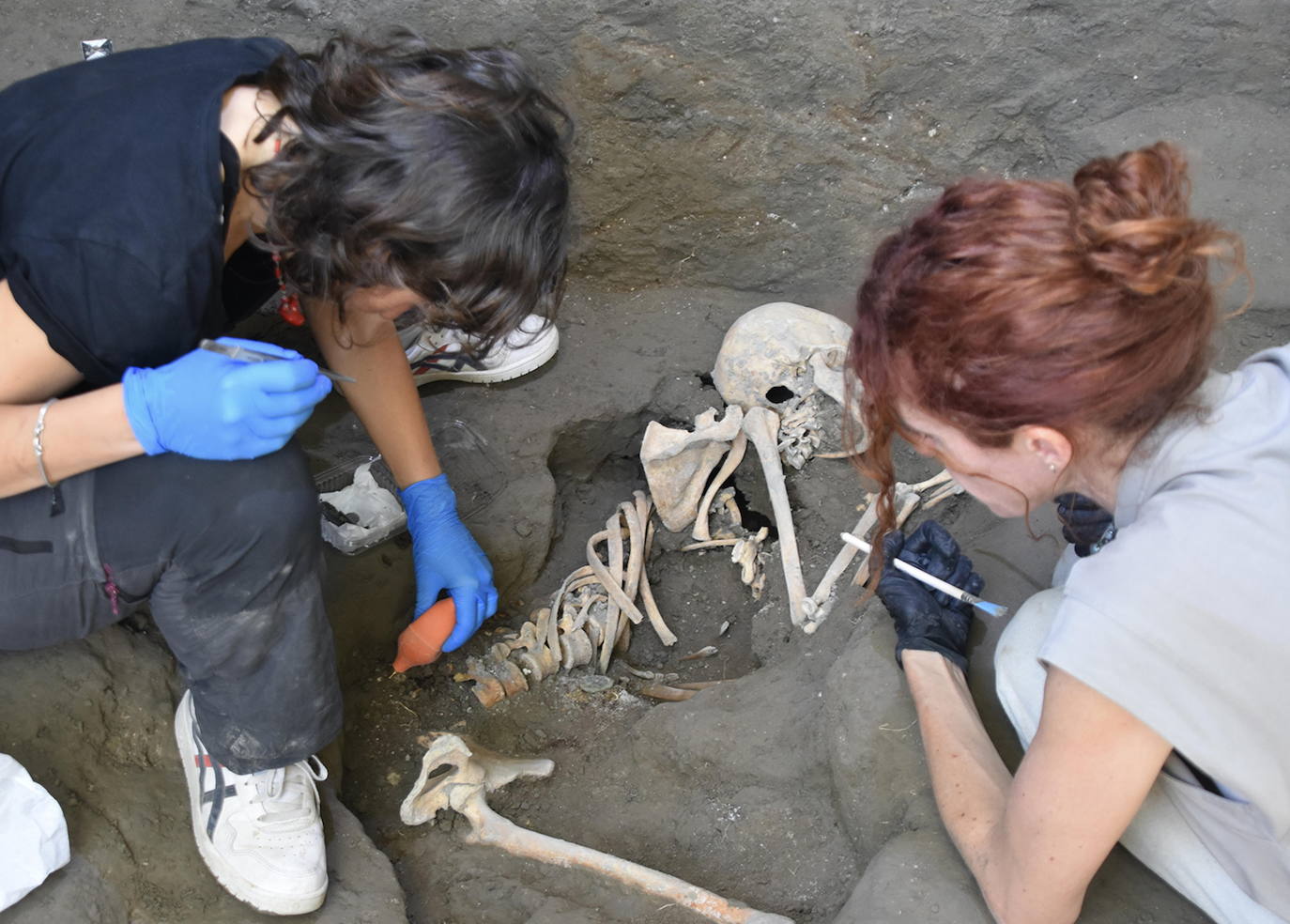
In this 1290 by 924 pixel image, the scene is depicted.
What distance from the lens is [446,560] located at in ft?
9.23

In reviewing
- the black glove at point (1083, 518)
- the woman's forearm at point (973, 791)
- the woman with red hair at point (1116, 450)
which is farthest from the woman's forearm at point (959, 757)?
the black glove at point (1083, 518)

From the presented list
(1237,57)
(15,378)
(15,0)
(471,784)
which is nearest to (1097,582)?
(471,784)

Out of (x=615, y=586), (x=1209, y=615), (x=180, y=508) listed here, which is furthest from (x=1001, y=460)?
(x=615, y=586)

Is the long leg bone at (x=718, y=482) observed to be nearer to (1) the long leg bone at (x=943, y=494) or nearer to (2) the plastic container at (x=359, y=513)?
(1) the long leg bone at (x=943, y=494)

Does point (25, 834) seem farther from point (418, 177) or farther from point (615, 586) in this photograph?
point (615, 586)

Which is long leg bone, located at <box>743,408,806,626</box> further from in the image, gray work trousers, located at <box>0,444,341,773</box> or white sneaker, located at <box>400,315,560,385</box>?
gray work trousers, located at <box>0,444,341,773</box>

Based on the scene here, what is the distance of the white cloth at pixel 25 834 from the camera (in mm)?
1888

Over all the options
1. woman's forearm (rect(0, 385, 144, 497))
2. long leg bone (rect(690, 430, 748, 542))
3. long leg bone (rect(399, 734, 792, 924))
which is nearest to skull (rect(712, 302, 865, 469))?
long leg bone (rect(690, 430, 748, 542))

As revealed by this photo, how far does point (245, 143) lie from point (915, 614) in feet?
5.49

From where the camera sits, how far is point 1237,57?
3256 mm

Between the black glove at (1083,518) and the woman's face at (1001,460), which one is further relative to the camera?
the black glove at (1083,518)

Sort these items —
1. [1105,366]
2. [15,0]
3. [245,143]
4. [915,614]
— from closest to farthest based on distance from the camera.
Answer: [1105,366], [245,143], [915,614], [15,0]

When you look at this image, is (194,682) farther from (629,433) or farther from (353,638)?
(629,433)

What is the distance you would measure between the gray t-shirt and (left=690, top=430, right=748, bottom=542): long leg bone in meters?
1.78
